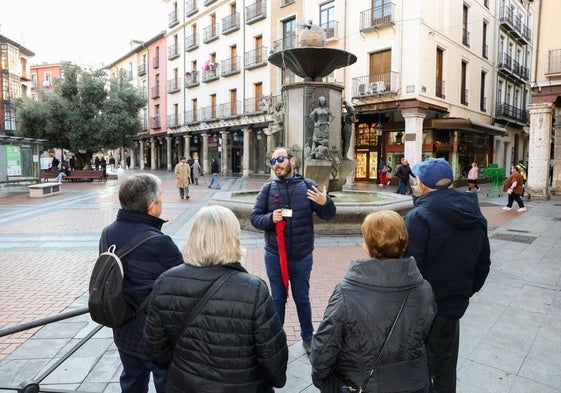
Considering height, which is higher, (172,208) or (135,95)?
(135,95)

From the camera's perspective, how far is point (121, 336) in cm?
247

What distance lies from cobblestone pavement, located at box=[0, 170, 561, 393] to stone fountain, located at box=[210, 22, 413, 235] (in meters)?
2.52

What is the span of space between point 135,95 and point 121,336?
98.9 ft

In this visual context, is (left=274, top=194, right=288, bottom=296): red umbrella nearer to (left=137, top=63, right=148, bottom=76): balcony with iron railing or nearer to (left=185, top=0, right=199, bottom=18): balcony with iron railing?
(left=185, top=0, right=199, bottom=18): balcony with iron railing

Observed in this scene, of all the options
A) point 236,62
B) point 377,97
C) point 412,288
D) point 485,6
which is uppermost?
point 485,6

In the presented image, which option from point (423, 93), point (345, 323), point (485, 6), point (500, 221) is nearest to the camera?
point (345, 323)

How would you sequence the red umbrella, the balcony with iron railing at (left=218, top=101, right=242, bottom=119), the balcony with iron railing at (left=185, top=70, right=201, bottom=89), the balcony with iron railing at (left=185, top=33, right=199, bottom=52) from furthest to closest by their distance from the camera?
the balcony with iron railing at (left=185, top=33, right=199, bottom=52), the balcony with iron railing at (left=185, top=70, right=201, bottom=89), the balcony with iron railing at (left=218, top=101, right=242, bottom=119), the red umbrella

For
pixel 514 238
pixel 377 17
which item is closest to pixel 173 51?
pixel 377 17

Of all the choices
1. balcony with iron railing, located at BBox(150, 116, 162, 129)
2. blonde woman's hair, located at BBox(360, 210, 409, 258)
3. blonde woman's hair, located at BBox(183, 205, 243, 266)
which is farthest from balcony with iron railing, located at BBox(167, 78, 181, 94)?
blonde woman's hair, located at BBox(360, 210, 409, 258)

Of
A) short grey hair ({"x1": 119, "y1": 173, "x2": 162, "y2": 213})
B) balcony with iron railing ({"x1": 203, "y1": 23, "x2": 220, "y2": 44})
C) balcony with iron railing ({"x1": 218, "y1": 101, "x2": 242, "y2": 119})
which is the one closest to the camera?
short grey hair ({"x1": 119, "y1": 173, "x2": 162, "y2": 213})

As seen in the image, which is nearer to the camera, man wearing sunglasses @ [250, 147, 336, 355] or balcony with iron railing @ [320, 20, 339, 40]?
A: man wearing sunglasses @ [250, 147, 336, 355]

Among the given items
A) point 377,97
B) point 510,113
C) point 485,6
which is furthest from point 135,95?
point 510,113

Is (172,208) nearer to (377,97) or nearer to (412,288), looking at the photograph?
(412,288)

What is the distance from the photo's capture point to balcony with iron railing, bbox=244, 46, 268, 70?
3021 cm
